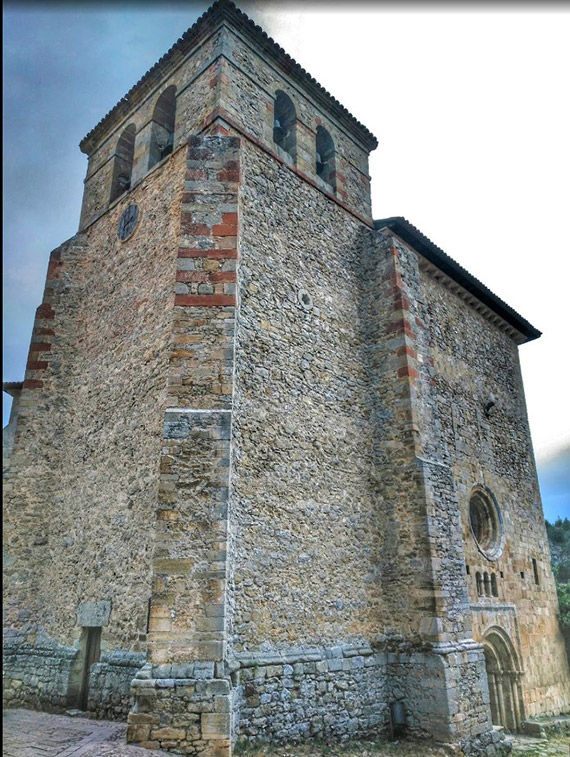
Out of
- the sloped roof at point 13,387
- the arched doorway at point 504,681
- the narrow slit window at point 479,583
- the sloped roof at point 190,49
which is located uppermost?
the sloped roof at point 190,49

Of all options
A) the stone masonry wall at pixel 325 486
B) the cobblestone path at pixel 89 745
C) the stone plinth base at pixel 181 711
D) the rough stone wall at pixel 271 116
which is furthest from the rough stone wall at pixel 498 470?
the stone plinth base at pixel 181 711

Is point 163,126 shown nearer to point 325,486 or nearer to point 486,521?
point 325,486

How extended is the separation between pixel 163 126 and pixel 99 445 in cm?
714

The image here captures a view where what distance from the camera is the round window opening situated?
1256 cm

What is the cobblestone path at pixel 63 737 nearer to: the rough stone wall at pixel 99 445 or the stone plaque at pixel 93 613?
the rough stone wall at pixel 99 445

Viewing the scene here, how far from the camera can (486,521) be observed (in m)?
13.0

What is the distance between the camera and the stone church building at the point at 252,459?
296 inches

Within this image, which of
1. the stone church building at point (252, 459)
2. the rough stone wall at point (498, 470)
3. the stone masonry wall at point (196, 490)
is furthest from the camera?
the rough stone wall at point (498, 470)

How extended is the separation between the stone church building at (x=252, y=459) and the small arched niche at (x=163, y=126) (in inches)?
2.2

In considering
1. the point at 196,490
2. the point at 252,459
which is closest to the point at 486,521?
the point at 252,459

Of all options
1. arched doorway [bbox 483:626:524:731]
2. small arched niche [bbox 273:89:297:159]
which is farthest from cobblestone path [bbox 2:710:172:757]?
small arched niche [bbox 273:89:297:159]

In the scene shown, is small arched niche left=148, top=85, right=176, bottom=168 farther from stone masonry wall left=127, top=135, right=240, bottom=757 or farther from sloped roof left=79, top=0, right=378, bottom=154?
stone masonry wall left=127, top=135, right=240, bottom=757

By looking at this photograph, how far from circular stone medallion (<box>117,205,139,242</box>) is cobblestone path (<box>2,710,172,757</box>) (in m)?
8.30

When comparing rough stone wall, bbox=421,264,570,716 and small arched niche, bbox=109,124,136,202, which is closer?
rough stone wall, bbox=421,264,570,716
